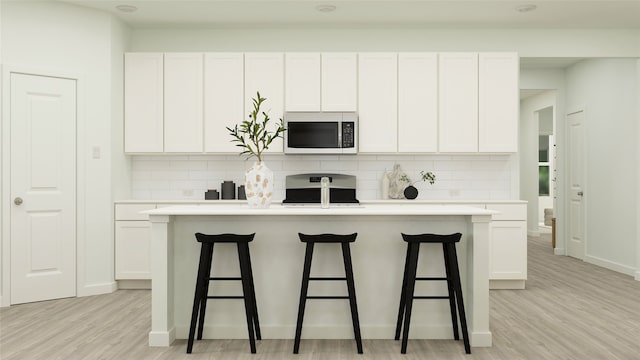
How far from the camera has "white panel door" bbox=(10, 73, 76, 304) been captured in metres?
4.49

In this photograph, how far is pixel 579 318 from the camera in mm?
3984

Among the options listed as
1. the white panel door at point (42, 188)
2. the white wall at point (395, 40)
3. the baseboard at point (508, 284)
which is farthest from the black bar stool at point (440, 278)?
the white panel door at point (42, 188)

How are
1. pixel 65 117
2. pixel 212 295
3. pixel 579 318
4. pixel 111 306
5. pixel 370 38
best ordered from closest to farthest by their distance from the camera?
pixel 212 295
pixel 579 318
pixel 111 306
pixel 65 117
pixel 370 38

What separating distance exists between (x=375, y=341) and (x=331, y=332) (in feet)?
1.05

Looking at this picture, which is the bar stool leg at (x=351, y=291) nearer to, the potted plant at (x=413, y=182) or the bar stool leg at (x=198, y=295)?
the bar stool leg at (x=198, y=295)

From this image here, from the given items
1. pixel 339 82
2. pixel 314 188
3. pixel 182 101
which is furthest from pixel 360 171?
pixel 182 101

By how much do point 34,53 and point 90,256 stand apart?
2.08 metres

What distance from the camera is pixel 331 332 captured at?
3422 millimetres

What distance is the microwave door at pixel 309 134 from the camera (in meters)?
5.25

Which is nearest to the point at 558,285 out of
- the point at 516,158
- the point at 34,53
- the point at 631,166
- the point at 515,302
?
the point at 515,302

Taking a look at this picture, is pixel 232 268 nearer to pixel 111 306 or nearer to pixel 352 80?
pixel 111 306

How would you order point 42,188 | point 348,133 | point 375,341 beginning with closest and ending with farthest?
point 375,341 < point 42,188 < point 348,133

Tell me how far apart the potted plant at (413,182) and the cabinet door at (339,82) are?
1052 mm

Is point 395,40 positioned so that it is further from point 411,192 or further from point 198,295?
point 198,295
